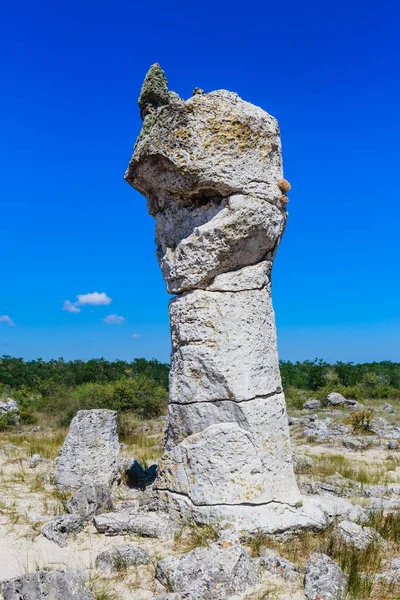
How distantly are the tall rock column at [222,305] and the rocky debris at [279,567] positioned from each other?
750mm

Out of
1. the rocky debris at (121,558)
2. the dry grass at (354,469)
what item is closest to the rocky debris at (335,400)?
the dry grass at (354,469)

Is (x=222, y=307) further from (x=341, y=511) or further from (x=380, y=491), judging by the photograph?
(x=380, y=491)

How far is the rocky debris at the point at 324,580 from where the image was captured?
343cm

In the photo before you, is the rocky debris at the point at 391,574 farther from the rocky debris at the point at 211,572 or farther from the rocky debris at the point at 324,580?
the rocky debris at the point at 211,572

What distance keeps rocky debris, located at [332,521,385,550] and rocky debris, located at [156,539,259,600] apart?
89 cm

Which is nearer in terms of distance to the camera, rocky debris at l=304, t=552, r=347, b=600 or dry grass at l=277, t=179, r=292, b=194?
rocky debris at l=304, t=552, r=347, b=600

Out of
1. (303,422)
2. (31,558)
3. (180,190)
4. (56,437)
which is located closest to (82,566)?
(31,558)

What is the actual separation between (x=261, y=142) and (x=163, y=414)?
1255cm

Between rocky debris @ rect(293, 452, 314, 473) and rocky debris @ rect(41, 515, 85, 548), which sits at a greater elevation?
rocky debris @ rect(293, 452, 314, 473)

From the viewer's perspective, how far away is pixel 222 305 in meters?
5.20

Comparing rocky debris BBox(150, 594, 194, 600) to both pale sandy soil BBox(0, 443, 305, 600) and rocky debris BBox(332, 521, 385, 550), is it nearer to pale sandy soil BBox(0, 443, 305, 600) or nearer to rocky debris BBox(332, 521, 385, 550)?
pale sandy soil BBox(0, 443, 305, 600)

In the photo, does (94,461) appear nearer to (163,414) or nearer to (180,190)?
(180,190)

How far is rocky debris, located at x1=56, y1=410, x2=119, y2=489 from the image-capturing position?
22.2 feet

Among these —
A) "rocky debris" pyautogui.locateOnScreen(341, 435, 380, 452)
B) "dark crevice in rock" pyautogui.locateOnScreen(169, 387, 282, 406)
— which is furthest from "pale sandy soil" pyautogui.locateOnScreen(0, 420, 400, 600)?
"rocky debris" pyautogui.locateOnScreen(341, 435, 380, 452)
